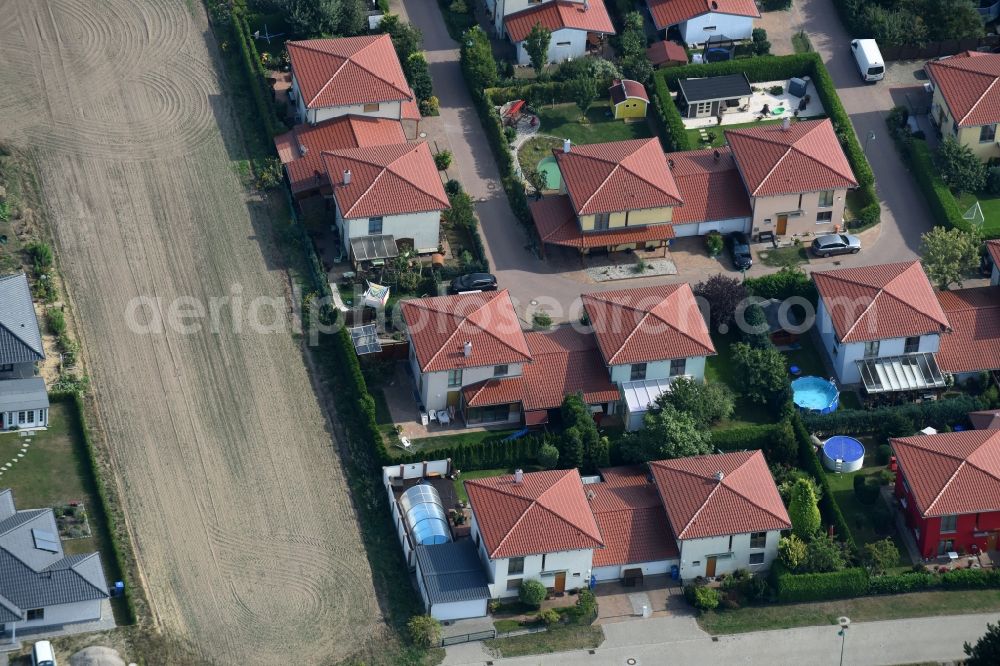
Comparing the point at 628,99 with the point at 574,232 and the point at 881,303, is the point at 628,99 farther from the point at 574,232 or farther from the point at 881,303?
the point at 881,303

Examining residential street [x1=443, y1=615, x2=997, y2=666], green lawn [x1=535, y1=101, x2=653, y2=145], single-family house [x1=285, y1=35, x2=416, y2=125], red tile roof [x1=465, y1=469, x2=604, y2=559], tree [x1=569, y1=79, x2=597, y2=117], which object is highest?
single-family house [x1=285, y1=35, x2=416, y2=125]

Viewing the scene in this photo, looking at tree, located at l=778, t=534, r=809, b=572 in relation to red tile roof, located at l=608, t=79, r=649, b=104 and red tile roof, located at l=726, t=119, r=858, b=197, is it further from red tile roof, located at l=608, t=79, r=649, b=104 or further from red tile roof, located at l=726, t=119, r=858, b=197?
red tile roof, located at l=608, t=79, r=649, b=104

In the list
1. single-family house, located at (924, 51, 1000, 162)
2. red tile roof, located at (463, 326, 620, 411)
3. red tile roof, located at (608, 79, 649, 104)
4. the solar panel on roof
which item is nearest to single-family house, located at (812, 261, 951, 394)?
red tile roof, located at (463, 326, 620, 411)

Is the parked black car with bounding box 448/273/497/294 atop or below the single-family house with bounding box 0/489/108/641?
atop

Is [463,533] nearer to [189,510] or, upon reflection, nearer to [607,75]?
[189,510]

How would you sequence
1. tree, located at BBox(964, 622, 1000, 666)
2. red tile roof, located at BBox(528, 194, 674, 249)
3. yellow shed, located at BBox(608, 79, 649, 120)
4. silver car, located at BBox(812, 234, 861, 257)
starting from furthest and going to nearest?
yellow shed, located at BBox(608, 79, 649, 120)
silver car, located at BBox(812, 234, 861, 257)
red tile roof, located at BBox(528, 194, 674, 249)
tree, located at BBox(964, 622, 1000, 666)

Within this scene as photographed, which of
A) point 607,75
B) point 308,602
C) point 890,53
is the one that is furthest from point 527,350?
point 890,53

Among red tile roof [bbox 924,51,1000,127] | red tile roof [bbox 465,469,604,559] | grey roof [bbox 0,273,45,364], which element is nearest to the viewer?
red tile roof [bbox 465,469,604,559]
